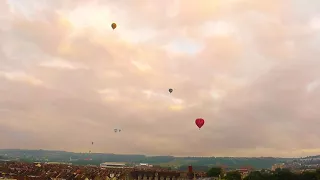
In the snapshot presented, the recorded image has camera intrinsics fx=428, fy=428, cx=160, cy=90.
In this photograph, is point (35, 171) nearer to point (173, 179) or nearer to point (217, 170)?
point (173, 179)

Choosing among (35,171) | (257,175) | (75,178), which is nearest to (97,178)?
(75,178)

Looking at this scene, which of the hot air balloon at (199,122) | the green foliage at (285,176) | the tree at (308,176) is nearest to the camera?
the hot air balloon at (199,122)

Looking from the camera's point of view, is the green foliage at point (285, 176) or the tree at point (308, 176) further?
the tree at point (308, 176)

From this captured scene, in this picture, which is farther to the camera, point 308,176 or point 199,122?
point 308,176

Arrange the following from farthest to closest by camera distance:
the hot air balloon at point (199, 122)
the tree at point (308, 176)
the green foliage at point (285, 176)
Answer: the tree at point (308, 176) < the green foliage at point (285, 176) < the hot air balloon at point (199, 122)

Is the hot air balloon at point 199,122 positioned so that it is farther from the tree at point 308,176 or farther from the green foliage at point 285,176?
the tree at point 308,176

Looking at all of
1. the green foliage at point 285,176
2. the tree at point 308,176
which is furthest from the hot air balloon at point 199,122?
the tree at point 308,176

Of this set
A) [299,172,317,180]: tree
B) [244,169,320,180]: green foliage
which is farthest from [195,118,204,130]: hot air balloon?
[299,172,317,180]: tree

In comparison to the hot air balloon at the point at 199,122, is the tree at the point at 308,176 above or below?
below

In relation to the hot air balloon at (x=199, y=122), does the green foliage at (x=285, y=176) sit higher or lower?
lower

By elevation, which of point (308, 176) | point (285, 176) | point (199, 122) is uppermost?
point (199, 122)

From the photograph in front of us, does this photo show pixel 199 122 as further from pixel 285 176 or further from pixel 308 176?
pixel 308 176

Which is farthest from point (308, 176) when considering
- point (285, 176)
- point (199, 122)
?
point (199, 122)

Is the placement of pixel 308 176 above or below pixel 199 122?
below
